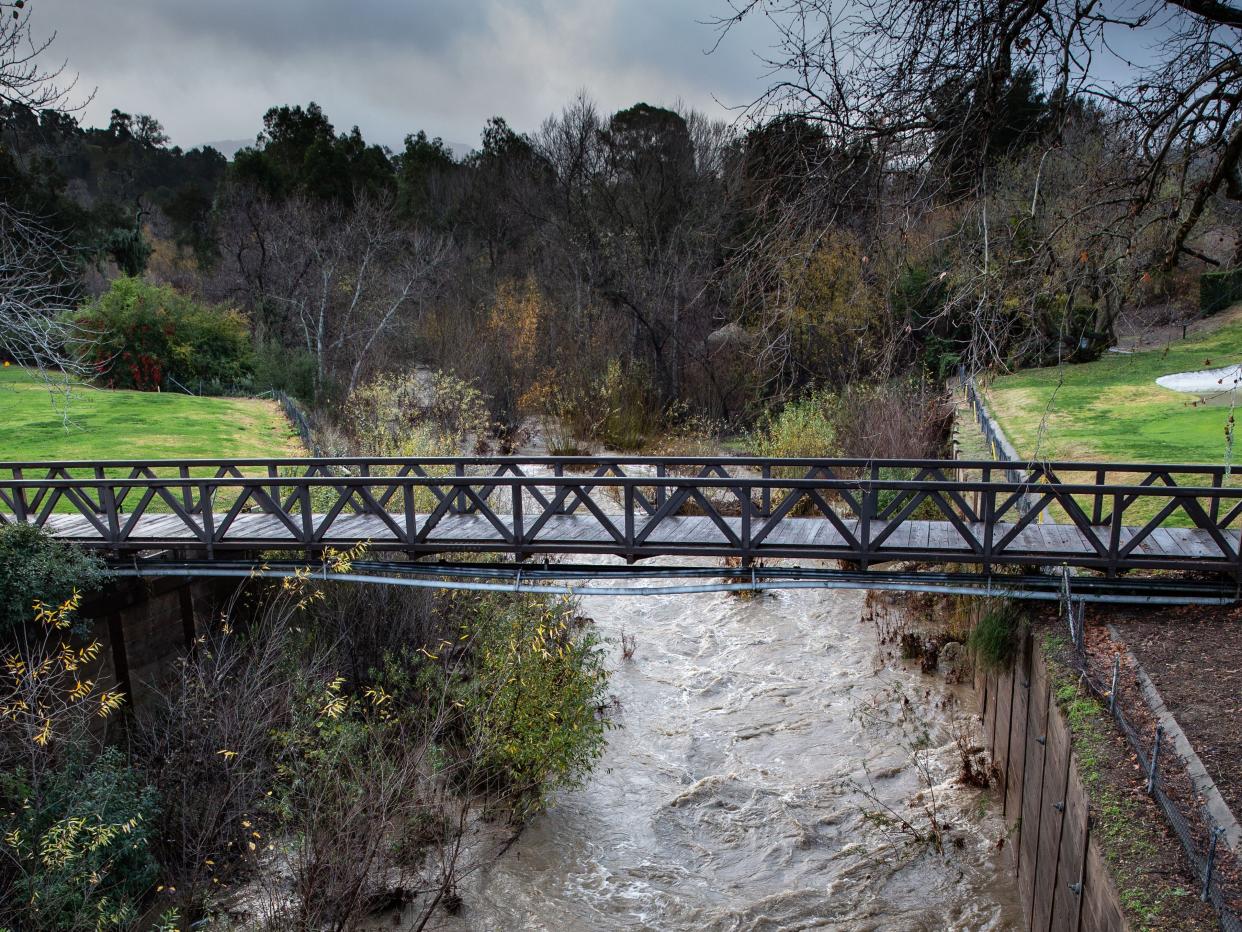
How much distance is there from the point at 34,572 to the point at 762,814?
8.96m

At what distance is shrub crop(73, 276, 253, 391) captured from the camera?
99.8ft

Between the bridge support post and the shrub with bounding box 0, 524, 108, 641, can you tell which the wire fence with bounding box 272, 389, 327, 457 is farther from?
the shrub with bounding box 0, 524, 108, 641

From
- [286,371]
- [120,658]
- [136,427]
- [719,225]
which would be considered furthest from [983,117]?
[286,371]

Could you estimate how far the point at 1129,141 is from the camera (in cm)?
568

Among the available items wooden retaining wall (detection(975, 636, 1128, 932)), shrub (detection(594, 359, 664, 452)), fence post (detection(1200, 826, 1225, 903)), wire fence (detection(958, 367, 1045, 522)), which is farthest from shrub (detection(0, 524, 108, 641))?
shrub (detection(594, 359, 664, 452))

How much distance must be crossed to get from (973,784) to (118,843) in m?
9.38

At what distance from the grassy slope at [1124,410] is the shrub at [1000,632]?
2.78 meters

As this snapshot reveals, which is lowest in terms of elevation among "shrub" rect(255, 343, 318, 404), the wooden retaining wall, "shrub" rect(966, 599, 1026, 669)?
the wooden retaining wall

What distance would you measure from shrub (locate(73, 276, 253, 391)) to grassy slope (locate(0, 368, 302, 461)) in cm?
253

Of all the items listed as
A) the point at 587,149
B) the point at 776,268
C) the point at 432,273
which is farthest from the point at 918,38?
the point at 587,149

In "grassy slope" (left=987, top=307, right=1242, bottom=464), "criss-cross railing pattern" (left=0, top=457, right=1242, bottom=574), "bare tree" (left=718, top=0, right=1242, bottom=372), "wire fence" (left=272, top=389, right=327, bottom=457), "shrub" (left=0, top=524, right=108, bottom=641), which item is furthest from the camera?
"wire fence" (left=272, top=389, right=327, bottom=457)

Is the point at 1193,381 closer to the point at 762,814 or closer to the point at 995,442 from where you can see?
the point at 995,442

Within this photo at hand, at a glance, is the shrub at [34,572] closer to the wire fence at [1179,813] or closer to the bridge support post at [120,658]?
the bridge support post at [120,658]

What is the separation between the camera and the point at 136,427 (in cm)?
2334
